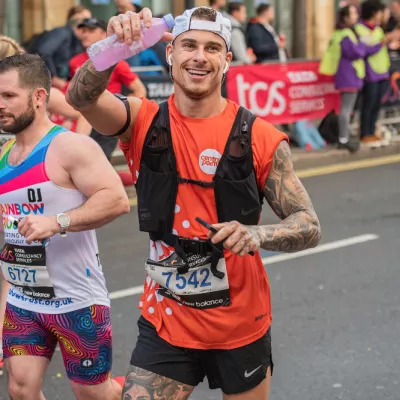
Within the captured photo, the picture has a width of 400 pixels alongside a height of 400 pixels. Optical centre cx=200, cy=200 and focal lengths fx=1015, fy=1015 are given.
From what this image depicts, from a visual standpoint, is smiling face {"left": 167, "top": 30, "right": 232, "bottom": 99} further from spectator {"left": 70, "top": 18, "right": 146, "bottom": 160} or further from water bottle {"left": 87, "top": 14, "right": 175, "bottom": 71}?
spectator {"left": 70, "top": 18, "right": 146, "bottom": 160}

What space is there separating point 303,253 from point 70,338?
4433 mm

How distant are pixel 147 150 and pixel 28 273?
936mm

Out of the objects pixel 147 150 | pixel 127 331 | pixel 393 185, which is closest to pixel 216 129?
pixel 147 150

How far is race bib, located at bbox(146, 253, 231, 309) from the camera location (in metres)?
3.83

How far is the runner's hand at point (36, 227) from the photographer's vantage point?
13.2ft

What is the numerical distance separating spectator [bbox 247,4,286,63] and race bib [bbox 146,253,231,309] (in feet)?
34.9

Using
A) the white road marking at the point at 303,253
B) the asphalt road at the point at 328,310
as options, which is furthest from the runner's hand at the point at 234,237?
the white road marking at the point at 303,253

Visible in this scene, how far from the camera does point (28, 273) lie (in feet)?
14.6

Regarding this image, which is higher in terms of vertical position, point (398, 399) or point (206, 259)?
point (206, 259)

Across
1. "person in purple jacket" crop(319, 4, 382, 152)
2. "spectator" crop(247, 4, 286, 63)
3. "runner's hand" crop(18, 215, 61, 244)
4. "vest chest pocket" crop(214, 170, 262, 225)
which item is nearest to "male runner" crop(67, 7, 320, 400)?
"vest chest pocket" crop(214, 170, 262, 225)

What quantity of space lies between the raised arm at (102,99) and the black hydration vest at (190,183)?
119mm

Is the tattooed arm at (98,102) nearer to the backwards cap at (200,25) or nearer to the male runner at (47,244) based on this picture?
the backwards cap at (200,25)

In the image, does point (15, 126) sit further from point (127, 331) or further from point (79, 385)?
point (127, 331)

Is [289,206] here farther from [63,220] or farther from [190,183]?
[63,220]
